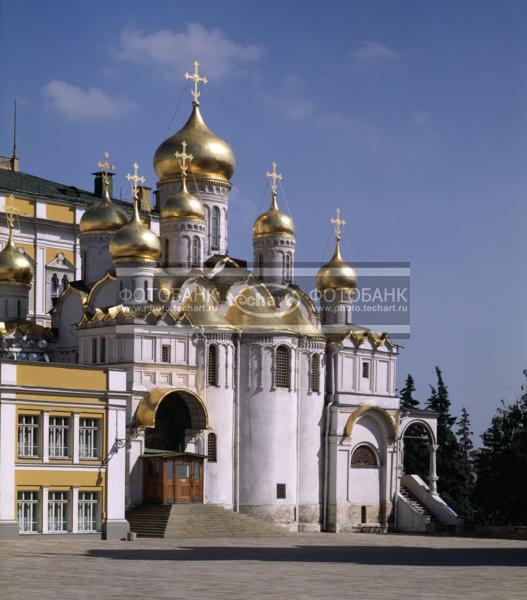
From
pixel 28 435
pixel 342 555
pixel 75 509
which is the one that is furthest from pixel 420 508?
pixel 342 555

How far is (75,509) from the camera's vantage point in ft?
137

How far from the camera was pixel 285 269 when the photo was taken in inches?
2242

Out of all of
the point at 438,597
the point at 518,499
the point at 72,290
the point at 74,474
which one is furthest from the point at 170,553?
the point at 518,499

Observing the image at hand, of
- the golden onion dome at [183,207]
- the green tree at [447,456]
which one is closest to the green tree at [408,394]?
the green tree at [447,456]

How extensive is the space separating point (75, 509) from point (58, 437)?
7.10 ft

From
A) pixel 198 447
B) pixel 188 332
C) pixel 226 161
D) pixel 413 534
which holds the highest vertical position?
pixel 226 161

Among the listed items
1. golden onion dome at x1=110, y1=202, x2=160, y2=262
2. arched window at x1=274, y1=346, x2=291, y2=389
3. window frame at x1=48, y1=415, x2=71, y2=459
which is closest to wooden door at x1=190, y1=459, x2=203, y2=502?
arched window at x1=274, y1=346, x2=291, y2=389

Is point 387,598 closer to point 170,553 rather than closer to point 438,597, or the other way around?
point 438,597

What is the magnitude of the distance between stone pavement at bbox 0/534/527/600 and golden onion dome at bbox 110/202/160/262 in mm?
12003

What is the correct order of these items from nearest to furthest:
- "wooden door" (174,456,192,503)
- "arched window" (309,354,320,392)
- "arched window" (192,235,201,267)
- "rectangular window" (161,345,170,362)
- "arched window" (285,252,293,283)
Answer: "wooden door" (174,456,192,503) < "rectangular window" (161,345,170,362) < "arched window" (192,235,201,267) < "arched window" (309,354,320,392) < "arched window" (285,252,293,283)

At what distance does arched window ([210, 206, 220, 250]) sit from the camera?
56250mm

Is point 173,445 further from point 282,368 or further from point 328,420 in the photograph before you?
point 328,420

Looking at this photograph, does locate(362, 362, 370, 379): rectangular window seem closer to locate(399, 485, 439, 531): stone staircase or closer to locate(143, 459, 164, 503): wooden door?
locate(399, 485, 439, 531): stone staircase

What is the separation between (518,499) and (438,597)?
123 ft
